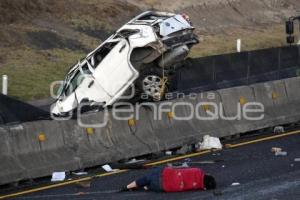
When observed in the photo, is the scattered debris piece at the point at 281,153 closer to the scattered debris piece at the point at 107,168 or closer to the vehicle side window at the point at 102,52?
the scattered debris piece at the point at 107,168

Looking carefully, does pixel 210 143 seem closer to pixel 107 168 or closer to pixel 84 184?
pixel 107 168

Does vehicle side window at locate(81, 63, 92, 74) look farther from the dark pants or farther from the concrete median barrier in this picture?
the dark pants

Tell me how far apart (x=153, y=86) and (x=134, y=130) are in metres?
2.20

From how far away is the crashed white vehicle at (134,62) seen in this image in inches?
679

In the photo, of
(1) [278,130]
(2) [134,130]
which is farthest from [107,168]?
(1) [278,130]

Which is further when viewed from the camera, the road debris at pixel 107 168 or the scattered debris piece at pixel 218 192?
the road debris at pixel 107 168

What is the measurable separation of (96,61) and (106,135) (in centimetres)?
343

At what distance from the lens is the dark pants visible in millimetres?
12227

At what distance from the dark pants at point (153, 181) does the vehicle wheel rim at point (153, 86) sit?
16.2 ft

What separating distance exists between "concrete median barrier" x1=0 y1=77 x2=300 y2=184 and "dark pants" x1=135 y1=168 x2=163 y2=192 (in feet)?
6.32

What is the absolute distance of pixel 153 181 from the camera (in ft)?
40.2

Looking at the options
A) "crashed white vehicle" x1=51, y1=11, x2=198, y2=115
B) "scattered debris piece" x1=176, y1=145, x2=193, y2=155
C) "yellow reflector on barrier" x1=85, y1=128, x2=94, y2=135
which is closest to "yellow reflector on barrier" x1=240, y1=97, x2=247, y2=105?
"crashed white vehicle" x1=51, y1=11, x2=198, y2=115

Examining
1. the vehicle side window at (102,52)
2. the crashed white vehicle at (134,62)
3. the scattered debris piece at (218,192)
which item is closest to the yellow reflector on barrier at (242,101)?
the crashed white vehicle at (134,62)

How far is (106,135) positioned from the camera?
48.9 ft
